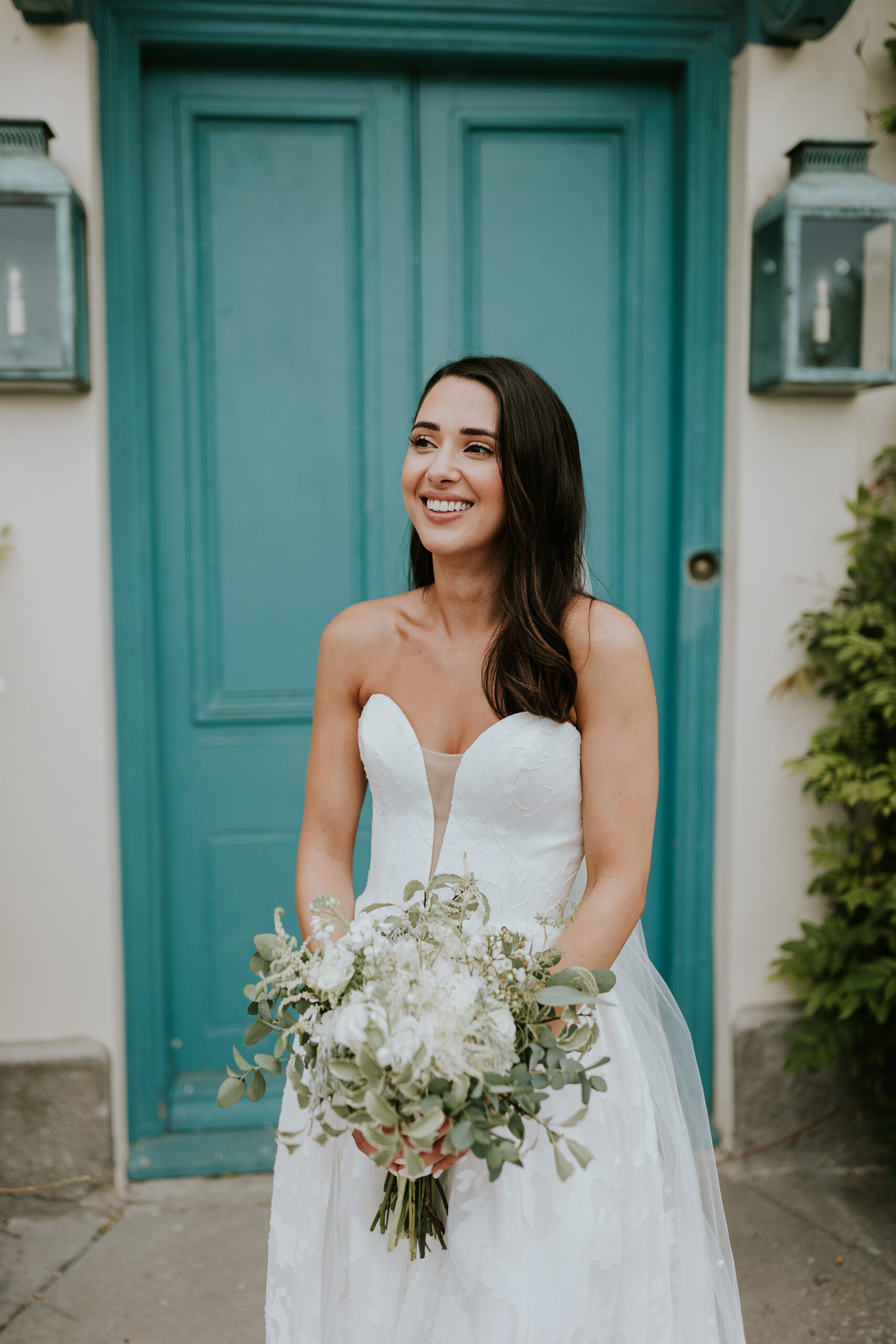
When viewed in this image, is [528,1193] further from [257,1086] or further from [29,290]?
[29,290]

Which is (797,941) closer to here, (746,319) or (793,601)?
(793,601)

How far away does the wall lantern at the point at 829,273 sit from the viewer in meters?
2.83

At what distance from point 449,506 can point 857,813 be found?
2045 mm

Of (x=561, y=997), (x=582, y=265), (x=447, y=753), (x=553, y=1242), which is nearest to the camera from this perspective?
(x=561, y=997)

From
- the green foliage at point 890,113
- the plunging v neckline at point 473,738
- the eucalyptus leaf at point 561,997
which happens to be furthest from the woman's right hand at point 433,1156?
the green foliage at point 890,113

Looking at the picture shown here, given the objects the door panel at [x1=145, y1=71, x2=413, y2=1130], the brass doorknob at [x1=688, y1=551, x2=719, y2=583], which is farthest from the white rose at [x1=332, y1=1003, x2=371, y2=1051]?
the brass doorknob at [x1=688, y1=551, x2=719, y2=583]

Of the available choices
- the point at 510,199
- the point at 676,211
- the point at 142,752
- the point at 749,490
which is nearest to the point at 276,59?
the point at 510,199

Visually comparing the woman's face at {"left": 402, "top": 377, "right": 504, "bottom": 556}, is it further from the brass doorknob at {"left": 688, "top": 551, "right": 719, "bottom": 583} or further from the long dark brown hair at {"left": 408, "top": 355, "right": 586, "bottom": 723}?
the brass doorknob at {"left": 688, "top": 551, "right": 719, "bottom": 583}

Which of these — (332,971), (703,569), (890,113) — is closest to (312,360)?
(703,569)

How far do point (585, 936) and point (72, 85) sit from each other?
2644mm

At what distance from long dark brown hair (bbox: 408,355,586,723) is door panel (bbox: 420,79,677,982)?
134 centimetres

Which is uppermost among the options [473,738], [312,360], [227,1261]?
[312,360]

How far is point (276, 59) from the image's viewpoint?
9.77ft

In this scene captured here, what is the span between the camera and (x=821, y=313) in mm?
2879
